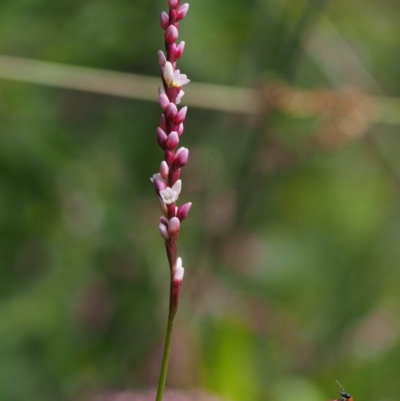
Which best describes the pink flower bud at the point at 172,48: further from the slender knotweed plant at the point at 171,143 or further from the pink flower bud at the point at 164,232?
the pink flower bud at the point at 164,232

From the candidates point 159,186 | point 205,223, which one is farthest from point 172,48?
point 205,223

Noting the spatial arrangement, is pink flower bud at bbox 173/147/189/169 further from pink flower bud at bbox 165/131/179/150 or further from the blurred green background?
the blurred green background

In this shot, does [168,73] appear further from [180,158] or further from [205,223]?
[205,223]

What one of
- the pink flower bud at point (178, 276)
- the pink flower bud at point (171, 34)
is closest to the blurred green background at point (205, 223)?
the pink flower bud at point (178, 276)

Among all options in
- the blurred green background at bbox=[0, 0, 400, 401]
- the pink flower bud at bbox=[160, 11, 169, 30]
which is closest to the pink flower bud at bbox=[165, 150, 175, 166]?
the pink flower bud at bbox=[160, 11, 169, 30]

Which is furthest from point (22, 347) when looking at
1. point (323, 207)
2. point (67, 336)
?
point (323, 207)
